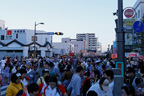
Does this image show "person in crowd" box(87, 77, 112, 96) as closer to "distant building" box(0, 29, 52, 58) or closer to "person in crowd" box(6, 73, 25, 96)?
"person in crowd" box(6, 73, 25, 96)

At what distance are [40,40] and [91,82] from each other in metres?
53.6

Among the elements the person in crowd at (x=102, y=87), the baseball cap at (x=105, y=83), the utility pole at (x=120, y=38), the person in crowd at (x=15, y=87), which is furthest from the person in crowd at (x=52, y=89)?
the utility pole at (x=120, y=38)

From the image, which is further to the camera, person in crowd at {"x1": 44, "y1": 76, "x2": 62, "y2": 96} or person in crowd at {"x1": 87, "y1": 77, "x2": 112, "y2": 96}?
person in crowd at {"x1": 44, "y1": 76, "x2": 62, "y2": 96}

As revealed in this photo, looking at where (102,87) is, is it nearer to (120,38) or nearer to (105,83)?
(105,83)

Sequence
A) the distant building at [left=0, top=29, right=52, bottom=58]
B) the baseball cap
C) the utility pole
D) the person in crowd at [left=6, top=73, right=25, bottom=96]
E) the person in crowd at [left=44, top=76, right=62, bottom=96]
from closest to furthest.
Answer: the baseball cap < the person in crowd at [left=44, top=76, right=62, bottom=96] < the person in crowd at [left=6, top=73, right=25, bottom=96] < the utility pole < the distant building at [left=0, top=29, right=52, bottom=58]

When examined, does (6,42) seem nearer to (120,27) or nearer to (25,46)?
(25,46)

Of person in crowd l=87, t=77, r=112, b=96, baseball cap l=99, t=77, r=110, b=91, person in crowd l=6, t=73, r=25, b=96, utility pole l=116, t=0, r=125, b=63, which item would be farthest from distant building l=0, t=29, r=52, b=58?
baseball cap l=99, t=77, r=110, b=91

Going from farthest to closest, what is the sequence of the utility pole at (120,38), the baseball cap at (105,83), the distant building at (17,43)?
the distant building at (17,43)
the utility pole at (120,38)
the baseball cap at (105,83)

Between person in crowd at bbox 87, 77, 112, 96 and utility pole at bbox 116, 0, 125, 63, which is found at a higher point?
utility pole at bbox 116, 0, 125, 63

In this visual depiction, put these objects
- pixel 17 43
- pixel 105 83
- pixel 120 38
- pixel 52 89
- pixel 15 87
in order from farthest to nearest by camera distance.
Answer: pixel 17 43
pixel 120 38
pixel 15 87
pixel 52 89
pixel 105 83

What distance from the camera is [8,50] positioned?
5478 centimetres

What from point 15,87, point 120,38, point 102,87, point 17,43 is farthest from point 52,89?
point 17,43

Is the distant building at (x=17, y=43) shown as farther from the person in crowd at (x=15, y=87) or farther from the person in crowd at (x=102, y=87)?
the person in crowd at (x=102, y=87)

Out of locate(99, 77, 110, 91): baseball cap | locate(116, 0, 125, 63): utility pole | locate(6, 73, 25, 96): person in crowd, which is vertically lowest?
locate(6, 73, 25, 96): person in crowd
